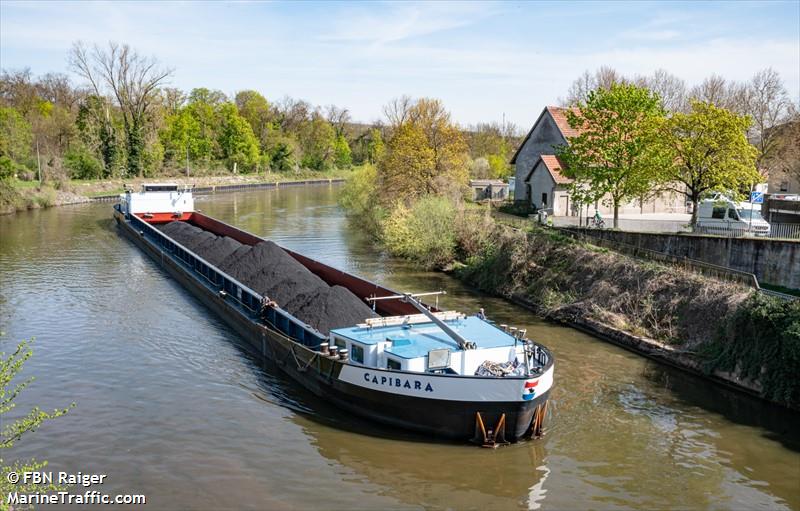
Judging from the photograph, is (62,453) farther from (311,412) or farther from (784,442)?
(784,442)

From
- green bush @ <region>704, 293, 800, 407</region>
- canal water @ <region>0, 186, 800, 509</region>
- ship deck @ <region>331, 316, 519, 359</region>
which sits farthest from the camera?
green bush @ <region>704, 293, 800, 407</region>

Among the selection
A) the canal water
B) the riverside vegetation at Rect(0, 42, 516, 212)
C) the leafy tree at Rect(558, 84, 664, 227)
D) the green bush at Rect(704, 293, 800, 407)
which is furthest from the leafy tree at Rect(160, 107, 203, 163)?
the green bush at Rect(704, 293, 800, 407)

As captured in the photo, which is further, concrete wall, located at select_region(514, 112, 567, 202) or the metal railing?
concrete wall, located at select_region(514, 112, 567, 202)

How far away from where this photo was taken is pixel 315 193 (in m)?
73.6

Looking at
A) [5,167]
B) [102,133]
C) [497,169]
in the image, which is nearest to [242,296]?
[5,167]

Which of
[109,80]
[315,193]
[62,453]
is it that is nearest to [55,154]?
[109,80]

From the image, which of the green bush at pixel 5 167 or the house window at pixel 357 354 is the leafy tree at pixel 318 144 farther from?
the house window at pixel 357 354

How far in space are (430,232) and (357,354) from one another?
16.1 metres

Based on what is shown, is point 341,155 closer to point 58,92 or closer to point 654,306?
point 58,92

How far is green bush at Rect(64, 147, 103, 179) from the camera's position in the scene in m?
65.4

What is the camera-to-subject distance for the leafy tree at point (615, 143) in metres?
25.0

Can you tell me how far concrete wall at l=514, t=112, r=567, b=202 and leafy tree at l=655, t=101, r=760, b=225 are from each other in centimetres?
1288

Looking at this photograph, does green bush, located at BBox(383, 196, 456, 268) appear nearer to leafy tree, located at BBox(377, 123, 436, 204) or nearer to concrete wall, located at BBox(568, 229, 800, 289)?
leafy tree, located at BBox(377, 123, 436, 204)

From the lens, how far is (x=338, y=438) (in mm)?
12461
